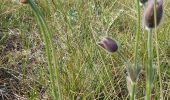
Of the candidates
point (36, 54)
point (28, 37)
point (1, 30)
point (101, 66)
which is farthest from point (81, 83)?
point (1, 30)

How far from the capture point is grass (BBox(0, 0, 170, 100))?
1.50 m

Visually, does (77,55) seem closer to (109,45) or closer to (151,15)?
(109,45)

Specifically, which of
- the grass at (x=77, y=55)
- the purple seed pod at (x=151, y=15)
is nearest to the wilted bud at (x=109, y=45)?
the purple seed pod at (x=151, y=15)

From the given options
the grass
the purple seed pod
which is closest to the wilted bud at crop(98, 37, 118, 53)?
the purple seed pod

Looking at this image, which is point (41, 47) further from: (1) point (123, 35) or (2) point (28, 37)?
(1) point (123, 35)

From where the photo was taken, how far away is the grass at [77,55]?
1501mm

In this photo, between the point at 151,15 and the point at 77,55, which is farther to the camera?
the point at 77,55

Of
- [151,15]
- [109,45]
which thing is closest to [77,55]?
[109,45]

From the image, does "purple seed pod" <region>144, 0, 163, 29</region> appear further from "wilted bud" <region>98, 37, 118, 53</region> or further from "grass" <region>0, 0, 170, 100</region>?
"grass" <region>0, 0, 170, 100</region>

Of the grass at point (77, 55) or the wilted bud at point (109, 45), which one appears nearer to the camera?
the wilted bud at point (109, 45)

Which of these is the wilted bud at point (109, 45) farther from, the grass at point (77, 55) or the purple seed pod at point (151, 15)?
the grass at point (77, 55)

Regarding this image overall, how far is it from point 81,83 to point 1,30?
0.86 meters

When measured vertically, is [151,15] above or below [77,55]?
above

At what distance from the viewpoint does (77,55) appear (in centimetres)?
160
